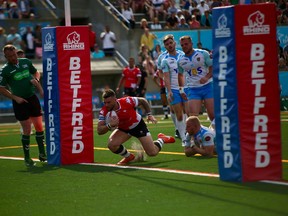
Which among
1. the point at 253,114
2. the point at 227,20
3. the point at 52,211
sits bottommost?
the point at 52,211

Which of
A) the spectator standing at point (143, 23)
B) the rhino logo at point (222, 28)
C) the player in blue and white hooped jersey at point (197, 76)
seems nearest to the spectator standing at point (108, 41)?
the spectator standing at point (143, 23)

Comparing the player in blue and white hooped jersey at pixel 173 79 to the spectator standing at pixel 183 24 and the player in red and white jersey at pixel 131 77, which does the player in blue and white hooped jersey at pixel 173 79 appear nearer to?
the player in red and white jersey at pixel 131 77

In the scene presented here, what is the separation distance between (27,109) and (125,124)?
6.17ft

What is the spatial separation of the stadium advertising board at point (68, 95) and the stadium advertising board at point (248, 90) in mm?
4361

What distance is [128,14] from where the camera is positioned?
3688cm

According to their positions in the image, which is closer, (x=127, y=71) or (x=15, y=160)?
(x=15, y=160)

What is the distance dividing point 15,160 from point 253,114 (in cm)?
683

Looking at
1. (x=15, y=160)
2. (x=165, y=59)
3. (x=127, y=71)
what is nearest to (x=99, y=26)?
(x=127, y=71)

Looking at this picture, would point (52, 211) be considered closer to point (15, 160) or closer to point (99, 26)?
point (15, 160)

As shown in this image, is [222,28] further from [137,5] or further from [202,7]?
[137,5]

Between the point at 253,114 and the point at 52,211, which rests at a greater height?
the point at 253,114

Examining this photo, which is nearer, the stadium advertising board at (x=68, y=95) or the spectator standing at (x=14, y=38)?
the stadium advertising board at (x=68, y=95)

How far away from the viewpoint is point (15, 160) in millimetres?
16859

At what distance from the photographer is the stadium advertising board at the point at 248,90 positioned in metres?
11.2
